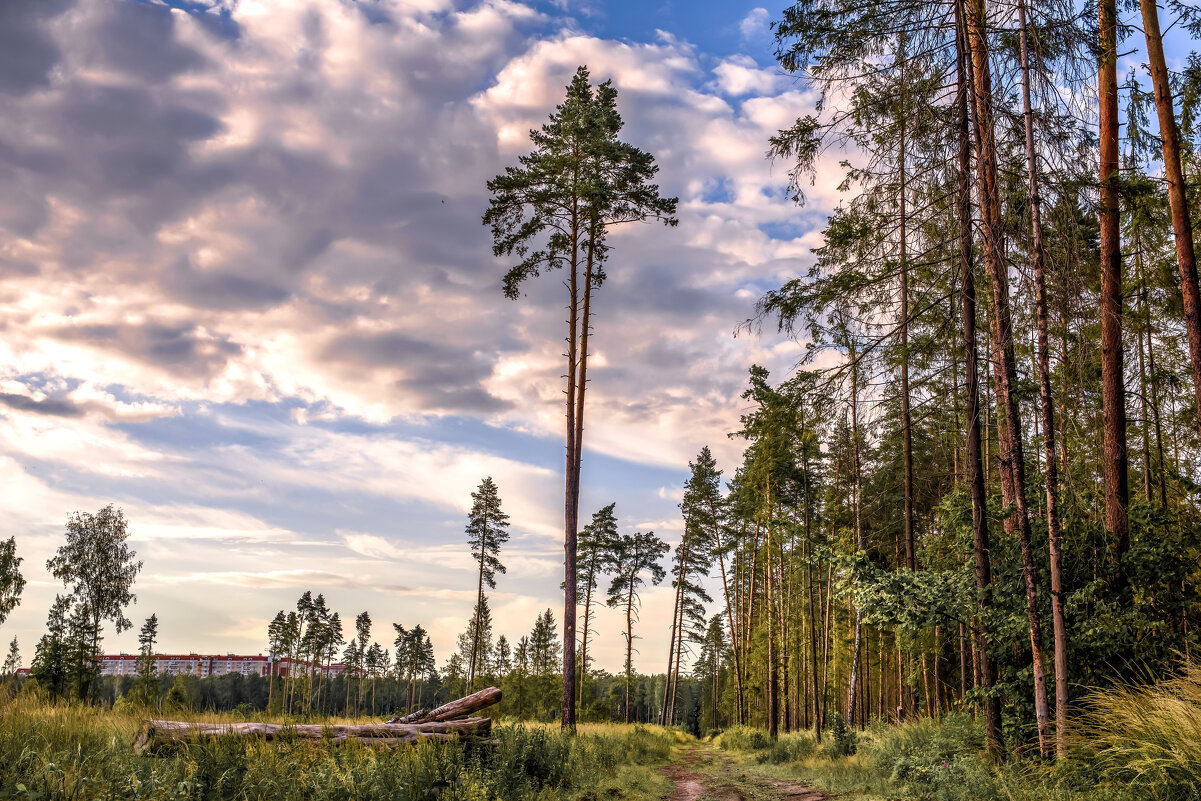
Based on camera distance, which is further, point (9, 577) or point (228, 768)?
point (9, 577)

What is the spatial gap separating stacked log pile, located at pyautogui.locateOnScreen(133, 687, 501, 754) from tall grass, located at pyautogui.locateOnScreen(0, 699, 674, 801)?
0.18m

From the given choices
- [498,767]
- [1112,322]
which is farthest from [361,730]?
[1112,322]

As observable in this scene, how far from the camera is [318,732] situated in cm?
811

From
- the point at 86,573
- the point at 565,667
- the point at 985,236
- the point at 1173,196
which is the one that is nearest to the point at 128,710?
the point at 565,667

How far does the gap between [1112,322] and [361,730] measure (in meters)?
13.0

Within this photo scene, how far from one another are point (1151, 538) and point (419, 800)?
1017cm

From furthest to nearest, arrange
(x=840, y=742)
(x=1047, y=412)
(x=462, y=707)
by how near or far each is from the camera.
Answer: (x=840, y=742), (x=462, y=707), (x=1047, y=412)

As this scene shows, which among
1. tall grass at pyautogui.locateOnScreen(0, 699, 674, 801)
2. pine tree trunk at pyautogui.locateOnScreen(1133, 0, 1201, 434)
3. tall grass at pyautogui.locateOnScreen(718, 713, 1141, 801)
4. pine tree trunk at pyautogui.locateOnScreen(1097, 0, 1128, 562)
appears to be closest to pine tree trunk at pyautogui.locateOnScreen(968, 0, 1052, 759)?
tall grass at pyautogui.locateOnScreen(718, 713, 1141, 801)

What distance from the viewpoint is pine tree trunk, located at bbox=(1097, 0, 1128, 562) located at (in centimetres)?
1004

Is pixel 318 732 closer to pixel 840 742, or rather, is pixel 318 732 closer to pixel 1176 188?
pixel 840 742

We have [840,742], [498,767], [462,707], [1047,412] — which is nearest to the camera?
[1047,412]

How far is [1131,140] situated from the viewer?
11133 millimetres

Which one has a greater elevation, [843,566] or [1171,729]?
[843,566]

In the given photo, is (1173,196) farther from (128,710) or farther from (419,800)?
(128,710)
